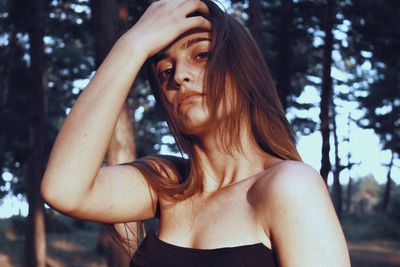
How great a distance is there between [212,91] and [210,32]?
0.26 metres

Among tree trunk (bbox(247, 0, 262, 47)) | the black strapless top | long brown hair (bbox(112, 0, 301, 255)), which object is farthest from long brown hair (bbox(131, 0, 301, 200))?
tree trunk (bbox(247, 0, 262, 47))

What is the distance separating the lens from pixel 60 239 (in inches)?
1063

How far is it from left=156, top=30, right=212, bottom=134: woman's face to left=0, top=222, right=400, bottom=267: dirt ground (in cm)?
1774

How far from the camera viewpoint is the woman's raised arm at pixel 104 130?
225cm

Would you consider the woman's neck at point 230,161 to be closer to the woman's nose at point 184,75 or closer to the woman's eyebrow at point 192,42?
the woman's nose at point 184,75

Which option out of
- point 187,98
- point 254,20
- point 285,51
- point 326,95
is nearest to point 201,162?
point 187,98

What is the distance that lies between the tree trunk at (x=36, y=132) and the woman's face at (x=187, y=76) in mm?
13663

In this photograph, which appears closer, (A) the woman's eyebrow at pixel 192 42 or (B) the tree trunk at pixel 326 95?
(A) the woman's eyebrow at pixel 192 42

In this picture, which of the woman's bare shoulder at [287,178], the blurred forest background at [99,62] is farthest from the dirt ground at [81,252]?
the woman's bare shoulder at [287,178]

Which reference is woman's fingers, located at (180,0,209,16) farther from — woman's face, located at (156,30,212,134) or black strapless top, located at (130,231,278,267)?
black strapless top, located at (130,231,278,267)

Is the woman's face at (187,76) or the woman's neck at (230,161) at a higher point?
the woman's face at (187,76)

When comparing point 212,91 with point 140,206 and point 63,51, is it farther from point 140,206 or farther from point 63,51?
point 63,51

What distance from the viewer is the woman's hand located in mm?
2426

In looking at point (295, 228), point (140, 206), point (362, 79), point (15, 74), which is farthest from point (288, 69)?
point (362, 79)
